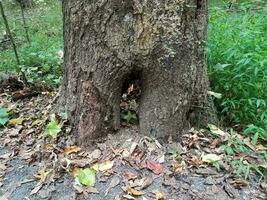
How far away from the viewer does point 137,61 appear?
99.0 inches

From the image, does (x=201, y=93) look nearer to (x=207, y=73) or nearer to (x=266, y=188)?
(x=207, y=73)

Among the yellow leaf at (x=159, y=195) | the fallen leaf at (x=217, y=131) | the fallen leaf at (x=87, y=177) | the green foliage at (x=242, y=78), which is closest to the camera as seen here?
the yellow leaf at (x=159, y=195)

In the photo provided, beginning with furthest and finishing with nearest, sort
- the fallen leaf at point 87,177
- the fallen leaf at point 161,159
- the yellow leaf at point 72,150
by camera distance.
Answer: the yellow leaf at point 72,150 < the fallen leaf at point 161,159 < the fallen leaf at point 87,177

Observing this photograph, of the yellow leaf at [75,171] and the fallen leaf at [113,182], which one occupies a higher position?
the yellow leaf at [75,171]

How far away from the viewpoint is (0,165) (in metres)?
2.77

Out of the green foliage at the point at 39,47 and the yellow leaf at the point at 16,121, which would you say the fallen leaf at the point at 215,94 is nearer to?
the yellow leaf at the point at 16,121

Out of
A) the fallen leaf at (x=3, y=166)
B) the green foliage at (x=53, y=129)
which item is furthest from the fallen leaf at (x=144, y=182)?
the fallen leaf at (x=3, y=166)

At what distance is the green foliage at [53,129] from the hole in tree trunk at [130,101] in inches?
18.0

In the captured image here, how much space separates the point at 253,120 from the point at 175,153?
0.71 m

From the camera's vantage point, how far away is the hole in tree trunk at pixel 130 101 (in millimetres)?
2705

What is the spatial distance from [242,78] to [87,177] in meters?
1.37

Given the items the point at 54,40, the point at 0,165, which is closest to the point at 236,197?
the point at 0,165

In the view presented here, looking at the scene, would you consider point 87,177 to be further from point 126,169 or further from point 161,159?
point 161,159

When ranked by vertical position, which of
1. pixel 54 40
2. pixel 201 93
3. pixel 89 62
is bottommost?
pixel 54 40
